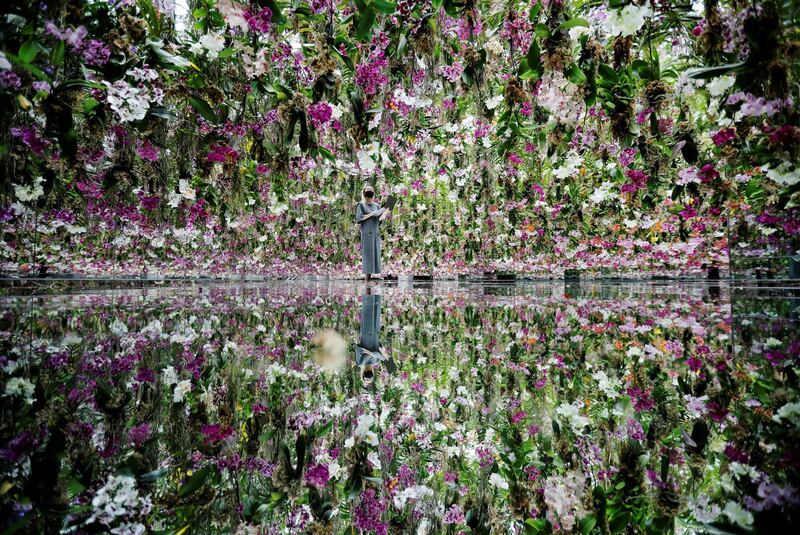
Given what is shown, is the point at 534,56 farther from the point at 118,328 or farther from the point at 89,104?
the point at 118,328

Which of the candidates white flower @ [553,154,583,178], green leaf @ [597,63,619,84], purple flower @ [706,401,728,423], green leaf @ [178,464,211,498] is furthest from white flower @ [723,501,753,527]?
white flower @ [553,154,583,178]

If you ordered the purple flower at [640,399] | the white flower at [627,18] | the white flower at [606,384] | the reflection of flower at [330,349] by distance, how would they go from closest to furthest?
the purple flower at [640,399]
the white flower at [606,384]
the reflection of flower at [330,349]
the white flower at [627,18]

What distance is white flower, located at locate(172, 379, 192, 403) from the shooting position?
1297 mm

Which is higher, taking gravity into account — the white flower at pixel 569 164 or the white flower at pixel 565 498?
the white flower at pixel 569 164

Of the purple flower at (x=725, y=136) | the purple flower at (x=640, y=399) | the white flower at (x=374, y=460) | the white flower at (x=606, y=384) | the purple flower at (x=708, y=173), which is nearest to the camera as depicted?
the white flower at (x=374, y=460)

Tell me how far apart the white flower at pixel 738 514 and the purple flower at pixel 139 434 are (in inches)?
44.1

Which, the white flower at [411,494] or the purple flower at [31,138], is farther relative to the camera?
the purple flower at [31,138]

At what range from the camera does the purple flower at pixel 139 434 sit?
960 millimetres

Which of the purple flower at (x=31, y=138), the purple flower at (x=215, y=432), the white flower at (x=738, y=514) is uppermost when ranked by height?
the purple flower at (x=31, y=138)

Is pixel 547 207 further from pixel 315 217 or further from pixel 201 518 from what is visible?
pixel 201 518

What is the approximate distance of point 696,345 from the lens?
2150mm

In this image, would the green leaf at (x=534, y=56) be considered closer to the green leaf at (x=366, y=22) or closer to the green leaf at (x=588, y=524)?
the green leaf at (x=366, y=22)

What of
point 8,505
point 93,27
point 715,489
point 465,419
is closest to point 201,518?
point 8,505

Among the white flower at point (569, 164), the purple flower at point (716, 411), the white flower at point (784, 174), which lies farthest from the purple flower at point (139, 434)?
the white flower at point (569, 164)
